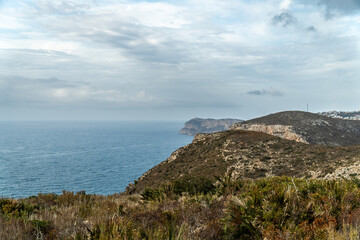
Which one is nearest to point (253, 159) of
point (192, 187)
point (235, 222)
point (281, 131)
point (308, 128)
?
point (192, 187)

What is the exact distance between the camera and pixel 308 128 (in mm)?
63438

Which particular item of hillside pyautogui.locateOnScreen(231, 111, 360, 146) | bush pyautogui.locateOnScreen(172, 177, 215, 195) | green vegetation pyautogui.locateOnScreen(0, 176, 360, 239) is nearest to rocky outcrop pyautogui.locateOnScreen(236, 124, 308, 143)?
hillside pyautogui.locateOnScreen(231, 111, 360, 146)

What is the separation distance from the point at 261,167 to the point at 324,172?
709 centimetres

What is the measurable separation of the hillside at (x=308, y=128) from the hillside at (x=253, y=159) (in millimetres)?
24525

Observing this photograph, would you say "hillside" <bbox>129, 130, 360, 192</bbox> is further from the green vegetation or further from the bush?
the green vegetation

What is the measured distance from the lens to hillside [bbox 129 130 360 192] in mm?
22641

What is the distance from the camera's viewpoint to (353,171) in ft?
58.7

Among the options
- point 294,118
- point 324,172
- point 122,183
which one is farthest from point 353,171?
point 122,183

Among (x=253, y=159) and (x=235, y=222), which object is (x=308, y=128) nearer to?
(x=253, y=159)

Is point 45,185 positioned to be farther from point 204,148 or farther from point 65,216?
point 65,216

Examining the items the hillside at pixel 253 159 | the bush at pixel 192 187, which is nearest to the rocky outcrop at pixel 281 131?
the hillside at pixel 253 159

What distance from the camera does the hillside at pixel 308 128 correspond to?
5788 cm

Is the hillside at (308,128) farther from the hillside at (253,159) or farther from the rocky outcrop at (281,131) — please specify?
the hillside at (253,159)

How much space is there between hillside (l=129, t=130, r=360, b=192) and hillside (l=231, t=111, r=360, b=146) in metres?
24.5
